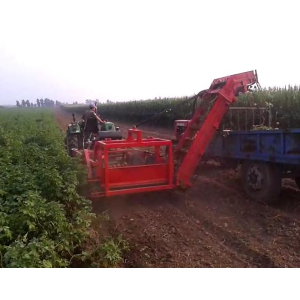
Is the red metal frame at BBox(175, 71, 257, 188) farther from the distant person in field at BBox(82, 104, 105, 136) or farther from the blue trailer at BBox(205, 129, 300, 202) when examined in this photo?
the distant person in field at BBox(82, 104, 105, 136)

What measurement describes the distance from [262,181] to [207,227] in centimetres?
171

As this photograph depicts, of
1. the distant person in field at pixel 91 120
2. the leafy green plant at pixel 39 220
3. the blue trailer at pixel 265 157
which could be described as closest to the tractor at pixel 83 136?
the distant person in field at pixel 91 120

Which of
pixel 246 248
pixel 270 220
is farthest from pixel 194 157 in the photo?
pixel 246 248

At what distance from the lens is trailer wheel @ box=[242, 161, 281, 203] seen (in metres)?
6.55

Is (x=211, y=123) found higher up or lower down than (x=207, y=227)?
higher up

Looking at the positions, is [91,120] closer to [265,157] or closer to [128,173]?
[128,173]

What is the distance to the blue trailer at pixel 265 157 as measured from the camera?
6070 mm

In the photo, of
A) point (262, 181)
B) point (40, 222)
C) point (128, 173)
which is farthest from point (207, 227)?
point (40, 222)

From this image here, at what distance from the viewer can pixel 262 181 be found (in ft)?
22.0

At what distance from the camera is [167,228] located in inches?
222

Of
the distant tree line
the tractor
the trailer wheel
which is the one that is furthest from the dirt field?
the distant tree line

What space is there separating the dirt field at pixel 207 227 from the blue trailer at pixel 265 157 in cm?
32

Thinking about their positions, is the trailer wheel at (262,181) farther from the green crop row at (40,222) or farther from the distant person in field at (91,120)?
the distant person in field at (91,120)

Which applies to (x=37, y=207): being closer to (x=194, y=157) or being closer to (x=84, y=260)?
(x=84, y=260)
